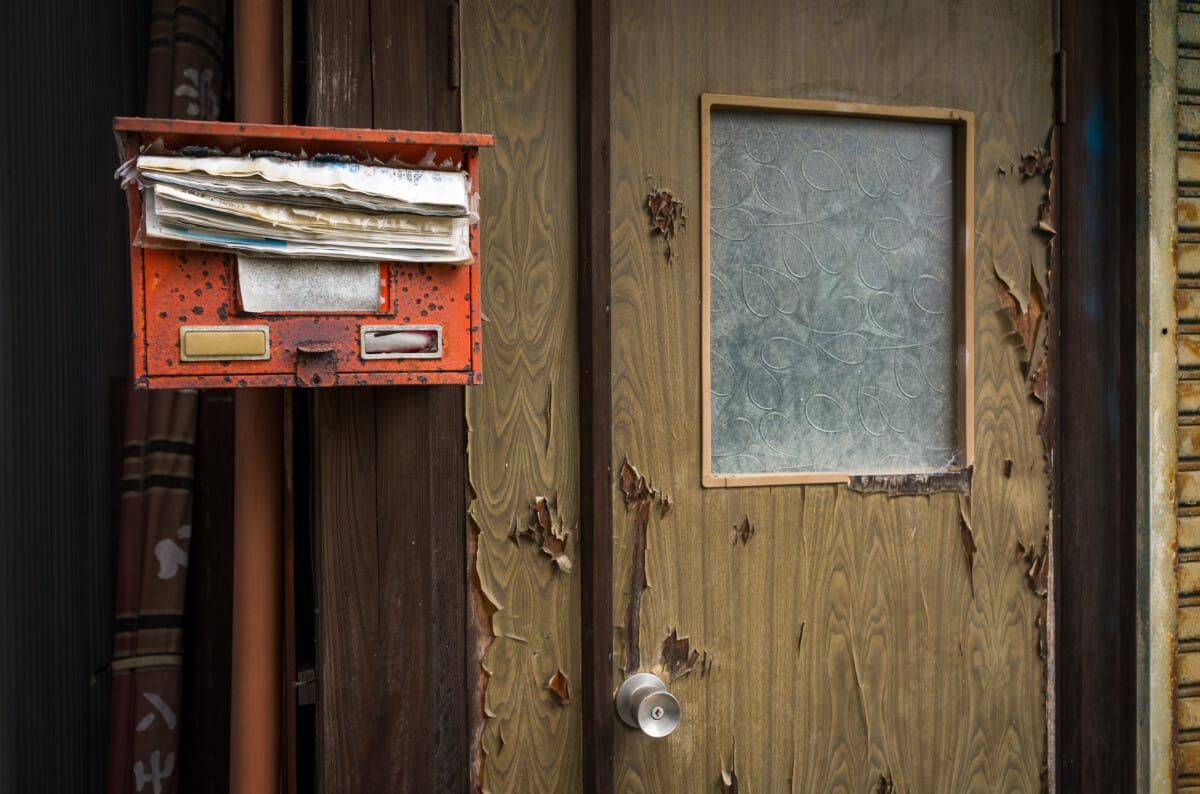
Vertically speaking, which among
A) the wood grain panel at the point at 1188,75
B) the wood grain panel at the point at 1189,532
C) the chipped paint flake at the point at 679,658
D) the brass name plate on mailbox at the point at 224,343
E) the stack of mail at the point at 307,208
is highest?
the wood grain panel at the point at 1188,75

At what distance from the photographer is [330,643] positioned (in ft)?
5.24

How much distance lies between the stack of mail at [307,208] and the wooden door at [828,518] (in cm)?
49

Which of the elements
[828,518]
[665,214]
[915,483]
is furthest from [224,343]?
[915,483]

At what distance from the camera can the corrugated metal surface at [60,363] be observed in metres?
1.79

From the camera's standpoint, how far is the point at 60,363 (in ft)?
6.05

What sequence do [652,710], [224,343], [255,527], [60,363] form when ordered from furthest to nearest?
[60,363] → [652,710] → [255,527] → [224,343]

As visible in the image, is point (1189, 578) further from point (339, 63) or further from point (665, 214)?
point (339, 63)

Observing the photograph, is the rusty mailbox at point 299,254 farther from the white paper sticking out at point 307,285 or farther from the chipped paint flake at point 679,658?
the chipped paint flake at point 679,658

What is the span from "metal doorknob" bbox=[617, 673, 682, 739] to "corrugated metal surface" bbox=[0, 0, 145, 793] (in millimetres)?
1063

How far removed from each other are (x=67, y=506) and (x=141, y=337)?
73 cm

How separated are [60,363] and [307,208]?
83 centimetres

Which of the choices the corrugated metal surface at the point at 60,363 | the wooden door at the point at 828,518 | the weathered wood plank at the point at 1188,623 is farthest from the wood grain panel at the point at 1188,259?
the corrugated metal surface at the point at 60,363

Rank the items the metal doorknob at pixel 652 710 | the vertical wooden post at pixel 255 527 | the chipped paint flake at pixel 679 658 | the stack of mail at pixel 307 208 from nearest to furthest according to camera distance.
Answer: the stack of mail at pixel 307 208 → the vertical wooden post at pixel 255 527 → the metal doorknob at pixel 652 710 → the chipped paint flake at pixel 679 658

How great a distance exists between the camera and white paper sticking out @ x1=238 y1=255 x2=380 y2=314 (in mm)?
1360
